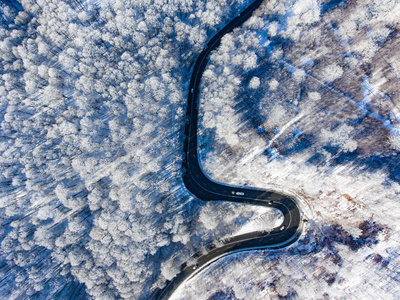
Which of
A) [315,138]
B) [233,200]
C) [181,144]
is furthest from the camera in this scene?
[181,144]

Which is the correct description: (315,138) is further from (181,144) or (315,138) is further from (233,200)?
(181,144)

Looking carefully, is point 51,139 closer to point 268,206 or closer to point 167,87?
point 167,87

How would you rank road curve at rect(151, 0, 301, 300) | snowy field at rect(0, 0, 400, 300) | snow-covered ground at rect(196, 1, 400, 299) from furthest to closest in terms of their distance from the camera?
road curve at rect(151, 0, 301, 300) < snowy field at rect(0, 0, 400, 300) < snow-covered ground at rect(196, 1, 400, 299)

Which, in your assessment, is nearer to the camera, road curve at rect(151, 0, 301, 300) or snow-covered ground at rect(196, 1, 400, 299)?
snow-covered ground at rect(196, 1, 400, 299)

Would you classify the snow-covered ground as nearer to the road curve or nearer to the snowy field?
the snowy field

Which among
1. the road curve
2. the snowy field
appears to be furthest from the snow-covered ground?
the road curve

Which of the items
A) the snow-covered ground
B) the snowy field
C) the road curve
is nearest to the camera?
→ the snow-covered ground

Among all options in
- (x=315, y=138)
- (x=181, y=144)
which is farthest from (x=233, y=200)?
(x=315, y=138)

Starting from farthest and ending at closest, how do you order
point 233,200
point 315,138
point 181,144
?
point 181,144, point 233,200, point 315,138
